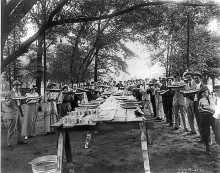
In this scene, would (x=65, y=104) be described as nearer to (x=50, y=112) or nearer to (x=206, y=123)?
(x=50, y=112)

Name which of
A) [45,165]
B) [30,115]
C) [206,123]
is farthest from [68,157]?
[30,115]

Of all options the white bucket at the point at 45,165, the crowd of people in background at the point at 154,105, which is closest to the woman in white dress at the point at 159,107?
the crowd of people in background at the point at 154,105

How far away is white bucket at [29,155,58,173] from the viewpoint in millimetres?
4336

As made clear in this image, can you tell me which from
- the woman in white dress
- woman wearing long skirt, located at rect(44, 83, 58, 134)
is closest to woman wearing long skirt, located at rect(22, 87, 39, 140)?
woman wearing long skirt, located at rect(44, 83, 58, 134)

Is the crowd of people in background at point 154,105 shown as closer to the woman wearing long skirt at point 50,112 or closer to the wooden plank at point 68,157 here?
the woman wearing long skirt at point 50,112

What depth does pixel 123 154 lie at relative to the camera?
660cm

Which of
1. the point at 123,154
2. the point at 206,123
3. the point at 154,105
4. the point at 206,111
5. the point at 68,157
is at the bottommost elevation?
the point at 123,154

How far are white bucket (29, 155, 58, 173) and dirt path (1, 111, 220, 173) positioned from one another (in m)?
0.79

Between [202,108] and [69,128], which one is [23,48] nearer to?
[69,128]

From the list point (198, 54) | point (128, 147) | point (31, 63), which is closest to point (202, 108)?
point (128, 147)

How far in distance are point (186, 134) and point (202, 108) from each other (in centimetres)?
262

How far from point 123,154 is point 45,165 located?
2616mm

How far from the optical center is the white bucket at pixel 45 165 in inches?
171

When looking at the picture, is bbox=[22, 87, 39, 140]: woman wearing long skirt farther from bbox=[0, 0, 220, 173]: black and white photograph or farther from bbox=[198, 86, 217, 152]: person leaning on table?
bbox=[198, 86, 217, 152]: person leaning on table
